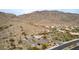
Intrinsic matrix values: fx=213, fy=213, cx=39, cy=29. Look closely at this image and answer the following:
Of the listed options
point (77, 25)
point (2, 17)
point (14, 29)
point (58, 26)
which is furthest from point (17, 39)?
point (77, 25)

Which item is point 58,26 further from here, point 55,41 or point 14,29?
point 14,29
